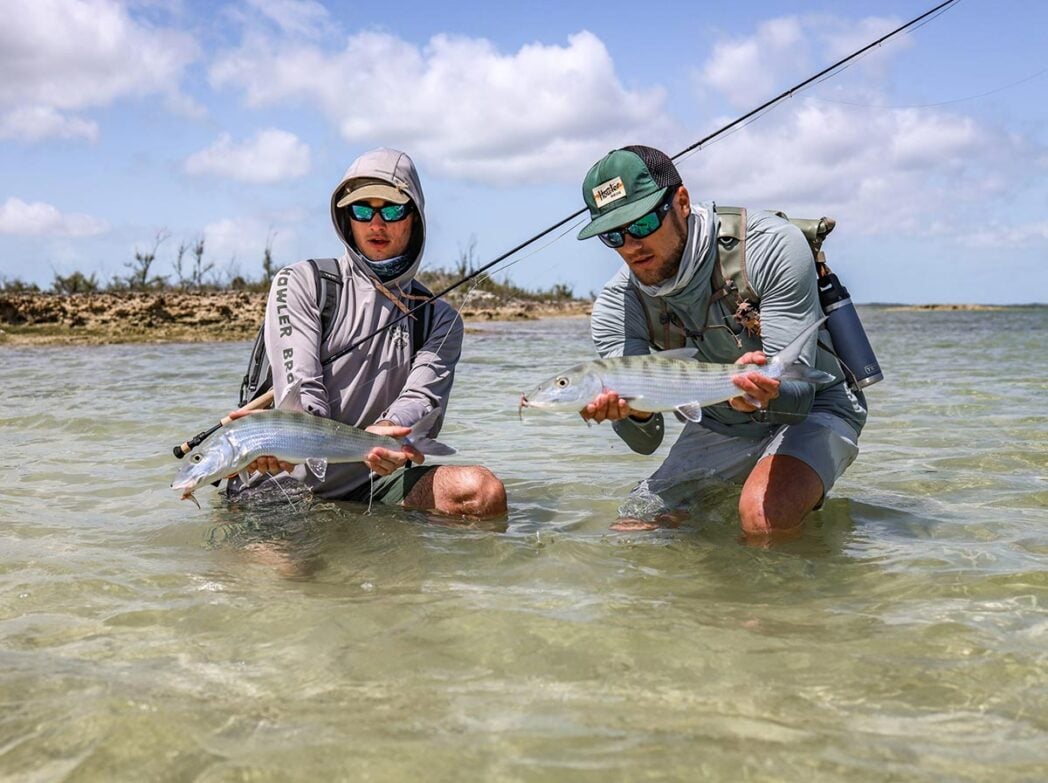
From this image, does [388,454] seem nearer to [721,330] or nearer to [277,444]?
[277,444]

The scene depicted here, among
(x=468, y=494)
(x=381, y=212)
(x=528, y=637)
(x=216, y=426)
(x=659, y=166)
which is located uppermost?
(x=659, y=166)

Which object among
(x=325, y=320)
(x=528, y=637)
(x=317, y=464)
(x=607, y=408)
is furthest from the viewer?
(x=325, y=320)

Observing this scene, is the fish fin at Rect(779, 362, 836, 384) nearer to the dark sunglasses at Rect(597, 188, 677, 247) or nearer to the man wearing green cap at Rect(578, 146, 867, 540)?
Result: the man wearing green cap at Rect(578, 146, 867, 540)

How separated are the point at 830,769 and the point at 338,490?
3.60 m

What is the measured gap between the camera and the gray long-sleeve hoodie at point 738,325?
4.61 metres

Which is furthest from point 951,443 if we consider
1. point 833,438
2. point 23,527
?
point 23,527

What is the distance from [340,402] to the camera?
5270mm

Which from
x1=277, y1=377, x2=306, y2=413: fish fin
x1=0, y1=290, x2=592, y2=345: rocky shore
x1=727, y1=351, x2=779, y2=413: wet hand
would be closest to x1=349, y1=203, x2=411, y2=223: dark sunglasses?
x1=277, y1=377, x2=306, y2=413: fish fin

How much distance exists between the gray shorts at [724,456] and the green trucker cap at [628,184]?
1.46 meters

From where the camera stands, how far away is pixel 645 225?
4.54 m

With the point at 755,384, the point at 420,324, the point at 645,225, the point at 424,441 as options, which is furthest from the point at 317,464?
the point at 755,384

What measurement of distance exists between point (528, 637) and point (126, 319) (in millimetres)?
21378

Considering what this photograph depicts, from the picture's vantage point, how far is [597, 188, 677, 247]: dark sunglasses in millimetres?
4520

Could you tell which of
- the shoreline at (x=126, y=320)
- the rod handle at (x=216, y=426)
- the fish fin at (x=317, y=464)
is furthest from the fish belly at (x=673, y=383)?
the shoreline at (x=126, y=320)
